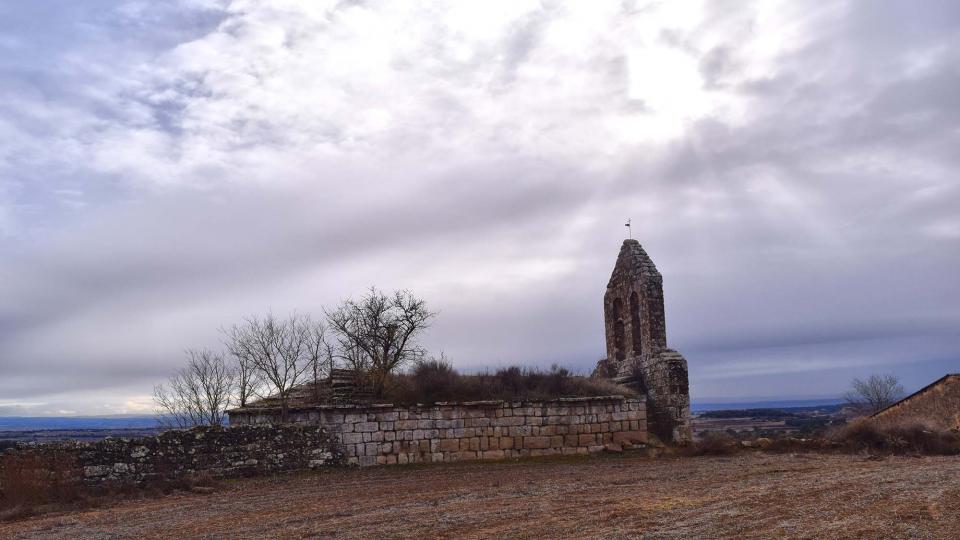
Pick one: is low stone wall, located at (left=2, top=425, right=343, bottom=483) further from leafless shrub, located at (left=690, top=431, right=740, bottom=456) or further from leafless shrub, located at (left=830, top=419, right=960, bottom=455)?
leafless shrub, located at (left=830, top=419, right=960, bottom=455)

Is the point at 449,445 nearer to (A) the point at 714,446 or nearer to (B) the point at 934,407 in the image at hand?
(A) the point at 714,446

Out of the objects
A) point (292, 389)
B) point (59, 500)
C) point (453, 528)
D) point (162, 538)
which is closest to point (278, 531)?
point (162, 538)

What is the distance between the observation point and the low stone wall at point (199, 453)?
1536 cm

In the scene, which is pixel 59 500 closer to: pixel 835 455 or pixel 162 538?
pixel 162 538

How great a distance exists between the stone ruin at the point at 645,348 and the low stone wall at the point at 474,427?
991mm

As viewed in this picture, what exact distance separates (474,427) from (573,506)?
28.3 feet

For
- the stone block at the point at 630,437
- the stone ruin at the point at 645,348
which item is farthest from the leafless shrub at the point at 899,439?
the stone block at the point at 630,437

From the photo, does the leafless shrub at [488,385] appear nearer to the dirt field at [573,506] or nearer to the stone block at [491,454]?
the stone block at [491,454]

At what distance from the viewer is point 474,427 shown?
64.7ft

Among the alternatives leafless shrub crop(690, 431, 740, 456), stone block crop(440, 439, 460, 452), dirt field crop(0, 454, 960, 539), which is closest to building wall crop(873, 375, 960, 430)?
leafless shrub crop(690, 431, 740, 456)

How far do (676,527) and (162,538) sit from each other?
667 centimetres

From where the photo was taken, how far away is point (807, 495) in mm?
11289

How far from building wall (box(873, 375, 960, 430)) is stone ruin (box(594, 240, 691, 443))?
7.11m

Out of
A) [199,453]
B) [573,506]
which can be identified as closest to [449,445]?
[199,453]
